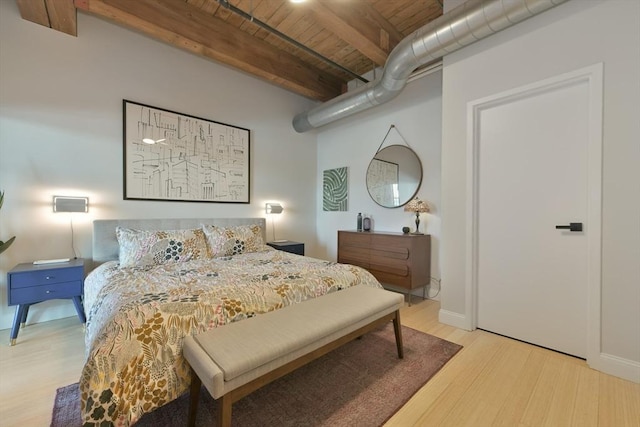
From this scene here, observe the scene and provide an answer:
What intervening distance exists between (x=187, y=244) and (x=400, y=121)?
3.20 metres

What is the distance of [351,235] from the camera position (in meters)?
3.84

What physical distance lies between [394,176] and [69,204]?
12.4ft

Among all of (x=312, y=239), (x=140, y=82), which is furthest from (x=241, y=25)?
(x=312, y=239)

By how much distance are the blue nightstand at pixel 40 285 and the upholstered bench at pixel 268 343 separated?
1887 millimetres

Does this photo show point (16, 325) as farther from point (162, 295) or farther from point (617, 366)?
point (617, 366)

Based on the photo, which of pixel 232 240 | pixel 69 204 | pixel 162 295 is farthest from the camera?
pixel 232 240

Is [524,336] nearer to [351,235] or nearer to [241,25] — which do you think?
[351,235]

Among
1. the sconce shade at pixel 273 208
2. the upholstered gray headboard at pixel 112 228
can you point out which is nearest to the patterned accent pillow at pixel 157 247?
the upholstered gray headboard at pixel 112 228

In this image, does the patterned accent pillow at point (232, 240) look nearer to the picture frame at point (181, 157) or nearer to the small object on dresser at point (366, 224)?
Answer: the picture frame at point (181, 157)

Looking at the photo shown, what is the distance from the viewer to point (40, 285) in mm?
2314

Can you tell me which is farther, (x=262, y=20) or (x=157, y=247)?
(x=262, y=20)

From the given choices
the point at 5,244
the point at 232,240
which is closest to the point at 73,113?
the point at 5,244

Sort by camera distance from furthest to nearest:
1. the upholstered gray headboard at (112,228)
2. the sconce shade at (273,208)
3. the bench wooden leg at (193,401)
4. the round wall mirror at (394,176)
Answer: the sconce shade at (273,208)
the round wall mirror at (394,176)
the upholstered gray headboard at (112,228)
the bench wooden leg at (193,401)

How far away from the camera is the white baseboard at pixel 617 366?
69.5 inches
